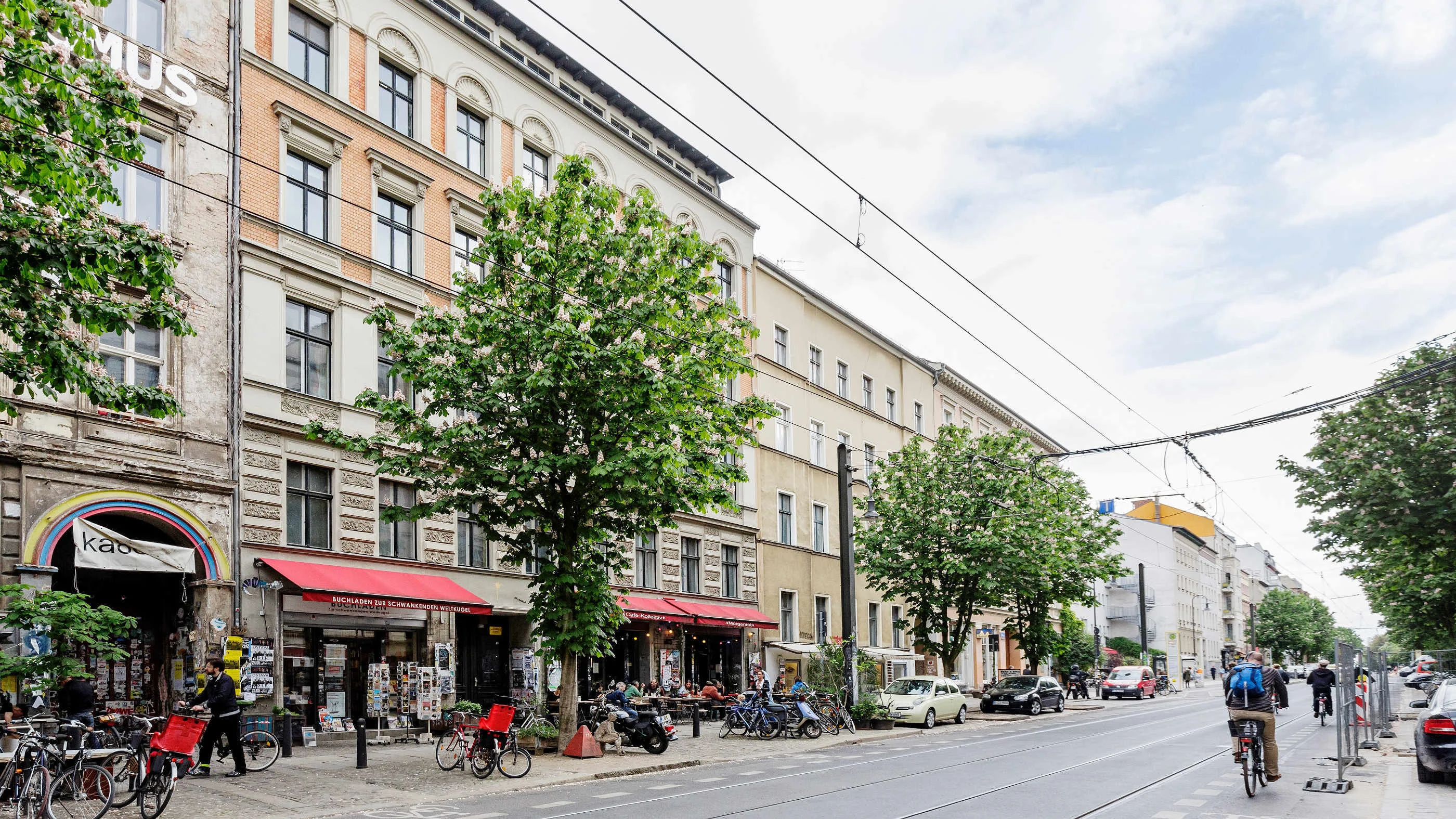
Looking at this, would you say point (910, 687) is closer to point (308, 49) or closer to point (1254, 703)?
point (1254, 703)

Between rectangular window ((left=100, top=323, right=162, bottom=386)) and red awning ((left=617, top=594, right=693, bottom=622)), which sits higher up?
rectangular window ((left=100, top=323, right=162, bottom=386))

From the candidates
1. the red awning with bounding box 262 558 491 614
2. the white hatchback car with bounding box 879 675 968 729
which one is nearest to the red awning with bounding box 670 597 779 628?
the white hatchback car with bounding box 879 675 968 729

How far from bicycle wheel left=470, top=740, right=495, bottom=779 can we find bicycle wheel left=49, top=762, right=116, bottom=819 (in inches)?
238

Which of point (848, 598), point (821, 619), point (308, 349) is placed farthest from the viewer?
point (821, 619)

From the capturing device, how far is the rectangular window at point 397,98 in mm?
26719

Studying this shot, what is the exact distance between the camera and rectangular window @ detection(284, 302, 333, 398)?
23719 millimetres

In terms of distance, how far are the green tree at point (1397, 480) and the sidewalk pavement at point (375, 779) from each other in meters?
15.1

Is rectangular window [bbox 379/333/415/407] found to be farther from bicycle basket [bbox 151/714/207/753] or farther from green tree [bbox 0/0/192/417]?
bicycle basket [bbox 151/714/207/753]

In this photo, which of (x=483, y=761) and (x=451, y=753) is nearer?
(x=483, y=761)

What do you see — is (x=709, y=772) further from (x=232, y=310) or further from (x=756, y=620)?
(x=756, y=620)

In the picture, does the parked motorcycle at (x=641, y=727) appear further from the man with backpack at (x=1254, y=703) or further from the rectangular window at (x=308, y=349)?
the man with backpack at (x=1254, y=703)

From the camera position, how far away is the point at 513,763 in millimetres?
17703

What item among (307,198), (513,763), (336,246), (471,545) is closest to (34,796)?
(513,763)

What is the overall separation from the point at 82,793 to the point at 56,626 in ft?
10.7
